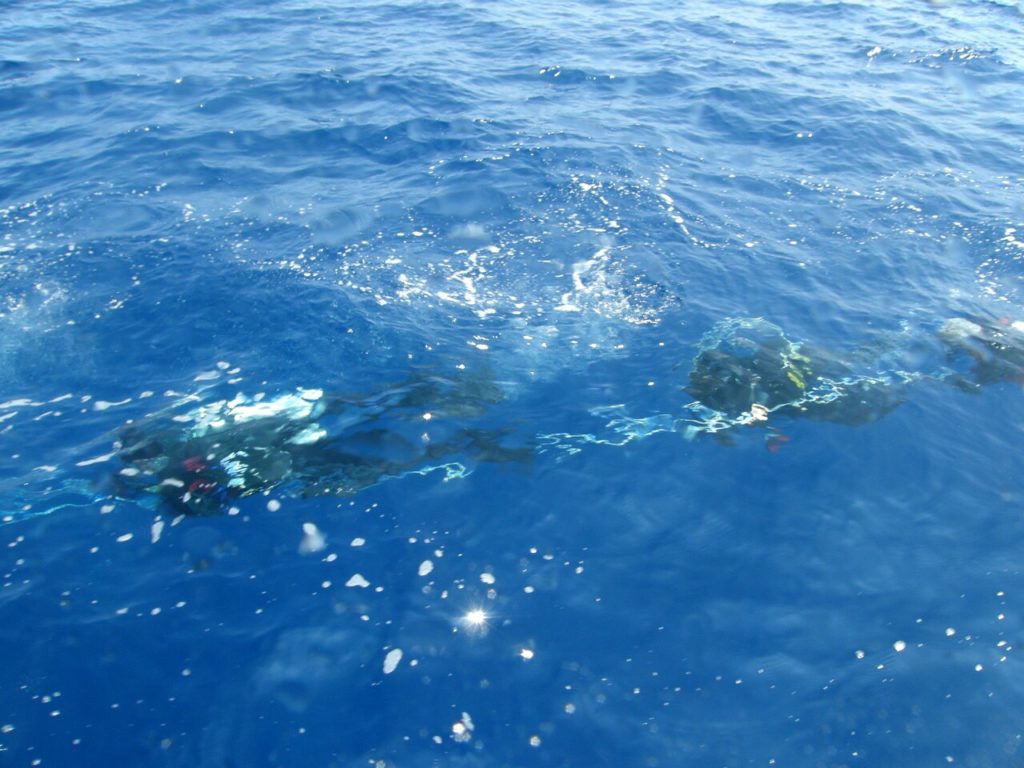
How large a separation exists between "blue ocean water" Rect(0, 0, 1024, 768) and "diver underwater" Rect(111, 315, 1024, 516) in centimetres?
11

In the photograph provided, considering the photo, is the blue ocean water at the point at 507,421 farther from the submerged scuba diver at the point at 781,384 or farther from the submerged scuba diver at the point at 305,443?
the submerged scuba diver at the point at 781,384

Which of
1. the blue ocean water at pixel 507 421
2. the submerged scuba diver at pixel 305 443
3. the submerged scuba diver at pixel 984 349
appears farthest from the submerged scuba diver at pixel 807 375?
the submerged scuba diver at pixel 305 443

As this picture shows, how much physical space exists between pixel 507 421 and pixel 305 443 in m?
2.90

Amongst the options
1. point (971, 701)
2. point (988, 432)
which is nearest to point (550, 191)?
point (988, 432)

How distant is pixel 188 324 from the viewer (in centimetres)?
1258

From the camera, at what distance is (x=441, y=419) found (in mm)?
11008

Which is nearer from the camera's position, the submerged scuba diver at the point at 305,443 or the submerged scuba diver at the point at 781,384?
the submerged scuba diver at the point at 305,443

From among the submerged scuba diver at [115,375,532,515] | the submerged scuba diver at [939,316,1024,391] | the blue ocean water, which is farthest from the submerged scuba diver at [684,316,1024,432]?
the submerged scuba diver at [115,375,532,515]

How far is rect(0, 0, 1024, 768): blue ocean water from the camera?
770 centimetres

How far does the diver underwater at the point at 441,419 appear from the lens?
32.9 feet

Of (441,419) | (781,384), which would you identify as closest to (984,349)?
(781,384)

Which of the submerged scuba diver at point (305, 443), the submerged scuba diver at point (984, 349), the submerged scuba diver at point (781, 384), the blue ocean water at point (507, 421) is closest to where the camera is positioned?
the blue ocean water at point (507, 421)

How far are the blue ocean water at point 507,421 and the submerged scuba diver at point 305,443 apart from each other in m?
0.12

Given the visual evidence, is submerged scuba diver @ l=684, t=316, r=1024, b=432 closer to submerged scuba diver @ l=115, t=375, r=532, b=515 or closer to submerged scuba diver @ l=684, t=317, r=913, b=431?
submerged scuba diver @ l=684, t=317, r=913, b=431
